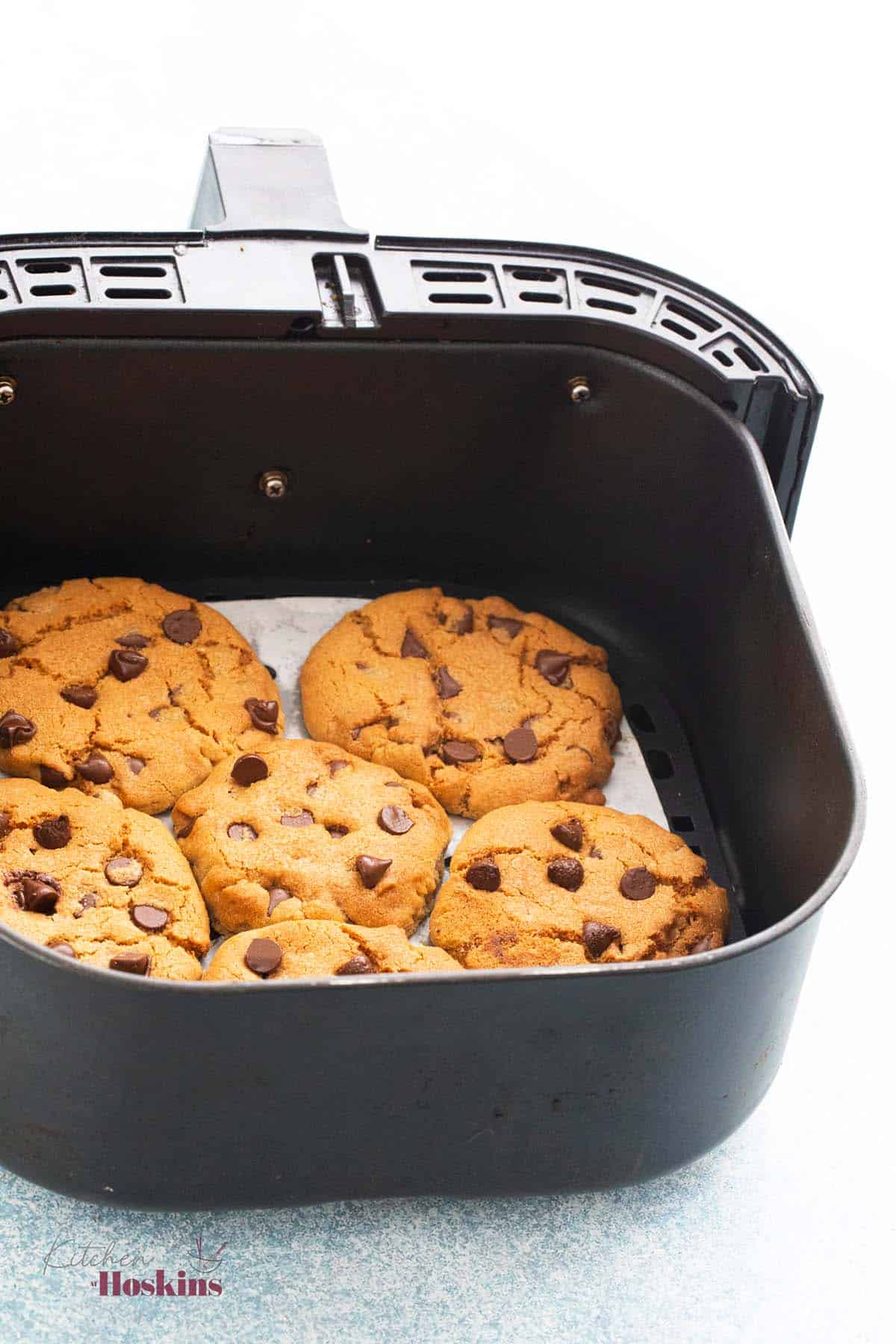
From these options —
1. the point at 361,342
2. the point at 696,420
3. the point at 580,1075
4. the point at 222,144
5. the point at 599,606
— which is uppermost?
the point at 222,144

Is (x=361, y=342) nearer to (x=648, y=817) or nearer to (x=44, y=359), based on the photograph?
(x=44, y=359)

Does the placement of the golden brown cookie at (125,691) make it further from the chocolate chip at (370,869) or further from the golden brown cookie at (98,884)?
the chocolate chip at (370,869)

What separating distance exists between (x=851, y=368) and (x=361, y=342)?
39.8 inches

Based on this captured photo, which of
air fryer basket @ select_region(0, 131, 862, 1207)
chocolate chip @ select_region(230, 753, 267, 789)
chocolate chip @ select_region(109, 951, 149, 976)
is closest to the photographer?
air fryer basket @ select_region(0, 131, 862, 1207)

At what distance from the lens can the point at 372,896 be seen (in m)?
1.49

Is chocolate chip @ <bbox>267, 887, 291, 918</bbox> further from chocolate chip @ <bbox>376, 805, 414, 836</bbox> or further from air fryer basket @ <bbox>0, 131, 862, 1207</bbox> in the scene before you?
air fryer basket @ <bbox>0, 131, 862, 1207</bbox>

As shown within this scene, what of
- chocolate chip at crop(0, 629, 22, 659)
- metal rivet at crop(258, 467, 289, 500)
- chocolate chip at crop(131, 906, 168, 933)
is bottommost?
chocolate chip at crop(131, 906, 168, 933)

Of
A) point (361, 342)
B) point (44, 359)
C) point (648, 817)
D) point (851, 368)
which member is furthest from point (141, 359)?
point (851, 368)

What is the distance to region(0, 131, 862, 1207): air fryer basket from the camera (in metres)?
1.18

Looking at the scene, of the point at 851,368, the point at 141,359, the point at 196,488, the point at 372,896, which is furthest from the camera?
the point at 851,368

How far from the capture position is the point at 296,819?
1545mm

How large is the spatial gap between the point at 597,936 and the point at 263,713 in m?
0.41

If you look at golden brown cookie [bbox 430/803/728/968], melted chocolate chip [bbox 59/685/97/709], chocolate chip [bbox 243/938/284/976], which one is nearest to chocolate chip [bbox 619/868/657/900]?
golden brown cookie [bbox 430/803/728/968]

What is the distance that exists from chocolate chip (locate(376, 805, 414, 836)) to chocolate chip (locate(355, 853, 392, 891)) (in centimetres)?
5
